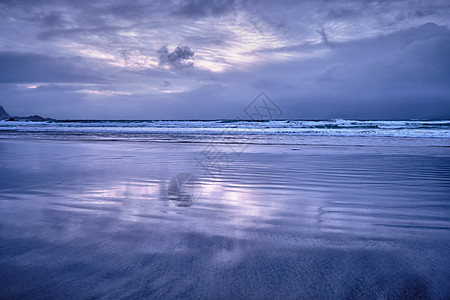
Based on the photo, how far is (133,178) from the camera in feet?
15.3

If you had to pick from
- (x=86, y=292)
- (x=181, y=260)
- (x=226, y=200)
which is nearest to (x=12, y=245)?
(x=86, y=292)

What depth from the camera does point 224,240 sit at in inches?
81.1

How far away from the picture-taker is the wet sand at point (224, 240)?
1459 millimetres

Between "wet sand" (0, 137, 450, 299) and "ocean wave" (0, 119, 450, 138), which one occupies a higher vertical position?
"ocean wave" (0, 119, 450, 138)

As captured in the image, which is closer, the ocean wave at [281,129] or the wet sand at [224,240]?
Result: the wet sand at [224,240]

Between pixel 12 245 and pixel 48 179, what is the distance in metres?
2.89

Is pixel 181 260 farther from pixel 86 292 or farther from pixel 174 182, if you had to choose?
pixel 174 182

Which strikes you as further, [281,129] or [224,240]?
[281,129]

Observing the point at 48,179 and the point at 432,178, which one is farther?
the point at 432,178

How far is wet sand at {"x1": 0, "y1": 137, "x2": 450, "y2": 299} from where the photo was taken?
146cm

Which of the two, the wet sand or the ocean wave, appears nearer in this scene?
the wet sand

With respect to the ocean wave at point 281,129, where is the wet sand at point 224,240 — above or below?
below

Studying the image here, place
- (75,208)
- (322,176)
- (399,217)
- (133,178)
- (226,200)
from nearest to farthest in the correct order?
(399,217), (75,208), (226,200), (133,178), (322,176)

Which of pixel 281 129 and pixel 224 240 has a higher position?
pixel 281 129
